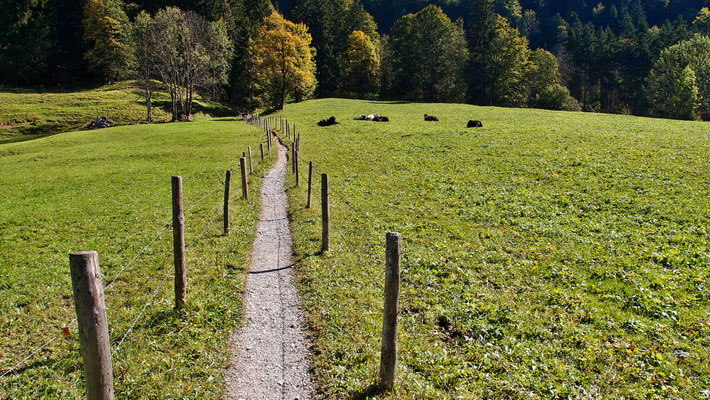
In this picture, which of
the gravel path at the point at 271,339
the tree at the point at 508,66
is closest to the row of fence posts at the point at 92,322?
the gravel path at the point at 271,339

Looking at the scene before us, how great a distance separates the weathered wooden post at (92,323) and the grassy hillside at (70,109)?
71905 millimetres

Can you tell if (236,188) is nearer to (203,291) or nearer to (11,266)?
(11,266)

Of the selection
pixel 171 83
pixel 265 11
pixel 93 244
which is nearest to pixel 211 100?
pixel 171 83

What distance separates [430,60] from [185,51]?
60.0m

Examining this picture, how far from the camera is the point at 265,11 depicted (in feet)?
377

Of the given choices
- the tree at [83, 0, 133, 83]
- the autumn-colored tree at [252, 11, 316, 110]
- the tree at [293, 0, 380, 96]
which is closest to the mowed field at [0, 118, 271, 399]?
the autumn-colored tree at [252, 11, 316, 110]

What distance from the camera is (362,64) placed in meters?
105

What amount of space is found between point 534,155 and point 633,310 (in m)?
20.2

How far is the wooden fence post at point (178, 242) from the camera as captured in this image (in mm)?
9109

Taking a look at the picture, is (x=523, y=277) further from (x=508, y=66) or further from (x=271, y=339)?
(x=508, y=66)

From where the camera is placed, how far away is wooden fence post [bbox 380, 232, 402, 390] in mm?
6246

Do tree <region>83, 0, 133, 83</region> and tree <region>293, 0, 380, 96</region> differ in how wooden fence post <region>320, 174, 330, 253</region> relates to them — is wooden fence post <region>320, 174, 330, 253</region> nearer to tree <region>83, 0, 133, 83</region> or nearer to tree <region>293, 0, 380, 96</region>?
tree <region>83, 0, 133, 83</region>

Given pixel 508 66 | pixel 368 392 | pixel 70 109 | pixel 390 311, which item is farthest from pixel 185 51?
pixel 508 66

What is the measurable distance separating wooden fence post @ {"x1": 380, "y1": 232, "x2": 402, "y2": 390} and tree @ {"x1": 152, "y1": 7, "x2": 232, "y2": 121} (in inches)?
2745
